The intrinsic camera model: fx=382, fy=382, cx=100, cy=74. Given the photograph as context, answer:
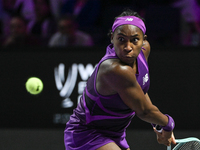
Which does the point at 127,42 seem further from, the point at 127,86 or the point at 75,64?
the point at 75,64

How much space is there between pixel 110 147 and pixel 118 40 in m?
0.77

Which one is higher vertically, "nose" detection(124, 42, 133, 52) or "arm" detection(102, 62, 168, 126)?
"nose" detection(124, 42, 133, 52)

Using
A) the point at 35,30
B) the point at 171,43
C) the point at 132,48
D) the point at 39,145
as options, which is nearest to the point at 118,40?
the point at 132,48

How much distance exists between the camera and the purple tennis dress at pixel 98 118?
261 centimetres

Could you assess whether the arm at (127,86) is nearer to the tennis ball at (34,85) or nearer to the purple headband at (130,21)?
the purple headband at (130,21)

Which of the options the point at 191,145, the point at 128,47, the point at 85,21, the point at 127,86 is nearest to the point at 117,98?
the point at 127,86

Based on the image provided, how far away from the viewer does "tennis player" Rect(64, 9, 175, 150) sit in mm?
2393

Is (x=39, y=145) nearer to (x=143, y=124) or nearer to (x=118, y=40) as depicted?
(x=143, y=124)

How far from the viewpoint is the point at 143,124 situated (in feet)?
18.7

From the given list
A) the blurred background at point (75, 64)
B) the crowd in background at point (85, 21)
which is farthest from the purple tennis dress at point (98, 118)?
the crowd in background at point (85, 21)

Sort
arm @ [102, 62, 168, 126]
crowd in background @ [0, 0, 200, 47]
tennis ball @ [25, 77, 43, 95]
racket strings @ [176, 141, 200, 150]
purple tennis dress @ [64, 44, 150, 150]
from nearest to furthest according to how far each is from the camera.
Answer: arm @ [102, 62, 168, 126] < purple tennis dress @ [64, 44, 150, 150] < racket strings @ [176, 141, 200, 150] < tennis ball @ [25, 77, 43, 95] < crowd in background @ [0, 0, 200, 47]

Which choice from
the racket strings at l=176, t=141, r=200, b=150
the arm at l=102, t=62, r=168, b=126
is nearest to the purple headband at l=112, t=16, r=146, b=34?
the arm at l=102, t=62, r=168, b=126

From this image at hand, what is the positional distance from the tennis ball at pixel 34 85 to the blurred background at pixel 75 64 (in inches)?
3.4

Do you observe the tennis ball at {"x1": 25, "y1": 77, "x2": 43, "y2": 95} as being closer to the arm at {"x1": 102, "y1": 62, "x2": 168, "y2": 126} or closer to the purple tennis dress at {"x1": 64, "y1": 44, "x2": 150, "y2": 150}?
the purple tennis dress at {"x1": 64, "y1": 44, "x2": 150, "y2": 150}
